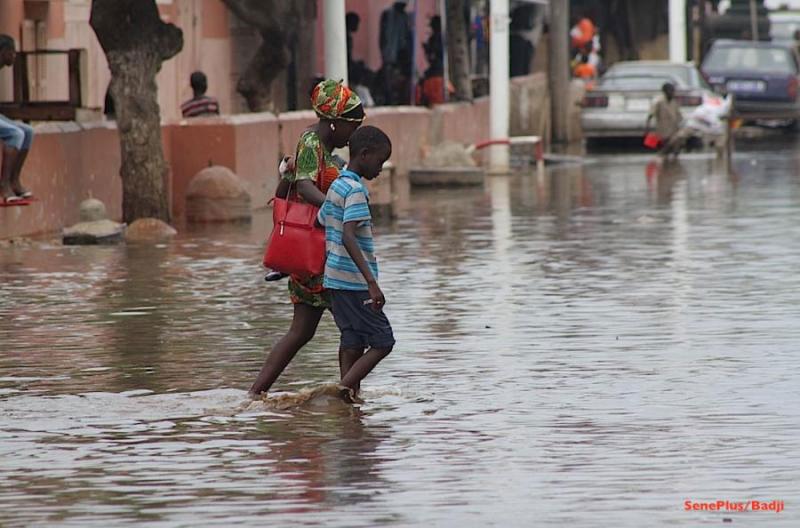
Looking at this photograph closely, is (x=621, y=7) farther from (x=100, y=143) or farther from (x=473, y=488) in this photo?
(x=473, y=488)

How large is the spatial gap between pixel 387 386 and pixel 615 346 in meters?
1.81

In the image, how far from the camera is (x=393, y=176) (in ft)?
79.6

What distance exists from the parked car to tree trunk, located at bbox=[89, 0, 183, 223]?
17.6m

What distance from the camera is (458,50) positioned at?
118ft

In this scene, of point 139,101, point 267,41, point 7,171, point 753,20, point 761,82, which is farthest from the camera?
point 753,20

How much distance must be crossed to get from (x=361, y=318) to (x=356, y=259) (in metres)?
0.35

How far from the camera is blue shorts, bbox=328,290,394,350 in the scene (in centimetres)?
925

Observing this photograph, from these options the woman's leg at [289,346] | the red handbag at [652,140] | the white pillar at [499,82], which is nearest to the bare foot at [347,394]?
the woman's leg at [289,346]

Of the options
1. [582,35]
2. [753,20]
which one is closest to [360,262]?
[582,35]

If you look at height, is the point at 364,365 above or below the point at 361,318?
below

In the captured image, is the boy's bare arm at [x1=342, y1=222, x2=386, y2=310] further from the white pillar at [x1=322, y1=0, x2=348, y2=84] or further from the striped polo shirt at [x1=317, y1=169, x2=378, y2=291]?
the white pillar at [x1=322, y1=0, x2=348, y2=84]

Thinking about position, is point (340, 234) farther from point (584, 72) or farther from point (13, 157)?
point (584, 72)

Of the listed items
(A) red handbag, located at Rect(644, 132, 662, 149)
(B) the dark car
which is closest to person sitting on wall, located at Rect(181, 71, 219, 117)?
(A) red handbag, located at Rect(644, 132, 662, 149)

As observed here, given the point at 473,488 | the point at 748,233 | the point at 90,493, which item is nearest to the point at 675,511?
the point at 473,488
